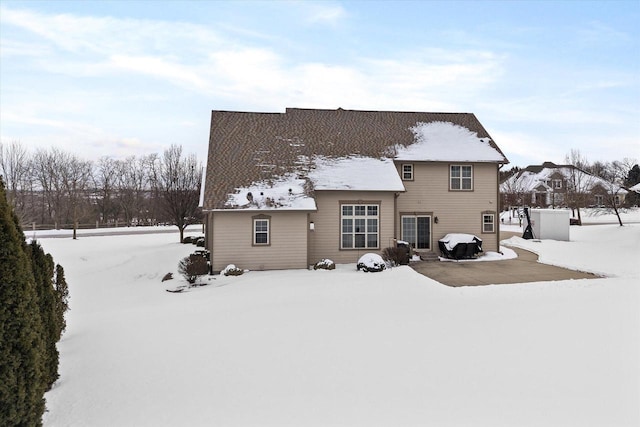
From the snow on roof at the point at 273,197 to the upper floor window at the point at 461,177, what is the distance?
826 centimetres

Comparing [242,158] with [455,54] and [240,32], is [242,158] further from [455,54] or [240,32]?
[455,54]

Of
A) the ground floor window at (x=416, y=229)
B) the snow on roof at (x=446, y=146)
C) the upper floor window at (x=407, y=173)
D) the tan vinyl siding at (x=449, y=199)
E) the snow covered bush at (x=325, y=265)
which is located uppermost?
the snow on roof at (x=446, y=146)

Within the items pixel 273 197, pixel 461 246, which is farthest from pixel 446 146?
pixel 273 197

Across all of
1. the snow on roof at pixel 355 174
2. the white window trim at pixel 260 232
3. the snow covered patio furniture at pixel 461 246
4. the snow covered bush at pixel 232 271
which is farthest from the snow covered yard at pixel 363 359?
the snow on roof at pixel 355 174

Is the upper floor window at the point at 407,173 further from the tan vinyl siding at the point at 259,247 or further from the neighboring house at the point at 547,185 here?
the neighboring house at the point at 547,185

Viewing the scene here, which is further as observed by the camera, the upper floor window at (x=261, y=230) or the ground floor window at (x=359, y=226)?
the ground floor window at (x=359, y=226)

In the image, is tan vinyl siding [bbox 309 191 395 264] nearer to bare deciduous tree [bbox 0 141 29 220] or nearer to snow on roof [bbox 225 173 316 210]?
snow on roof [bbox 225 173 316 210]

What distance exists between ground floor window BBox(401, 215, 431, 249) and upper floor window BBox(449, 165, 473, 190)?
7.48 ft

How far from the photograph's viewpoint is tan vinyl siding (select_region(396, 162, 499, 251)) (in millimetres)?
19578

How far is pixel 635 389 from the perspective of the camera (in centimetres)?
542

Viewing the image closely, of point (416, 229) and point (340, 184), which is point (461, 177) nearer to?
point (416, 229)

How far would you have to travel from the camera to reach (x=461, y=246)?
18391 mm

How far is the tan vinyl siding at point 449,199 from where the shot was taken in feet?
64.2

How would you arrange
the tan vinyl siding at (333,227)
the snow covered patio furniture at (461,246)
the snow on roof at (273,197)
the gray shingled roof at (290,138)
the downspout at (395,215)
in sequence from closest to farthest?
the snow on roof at (273,197) → the tan vinyl siding at (333,227) → the gray shingled roof at (290,138) → the downspout at (395,215) → the snow covered patio furniture at (461,246)
